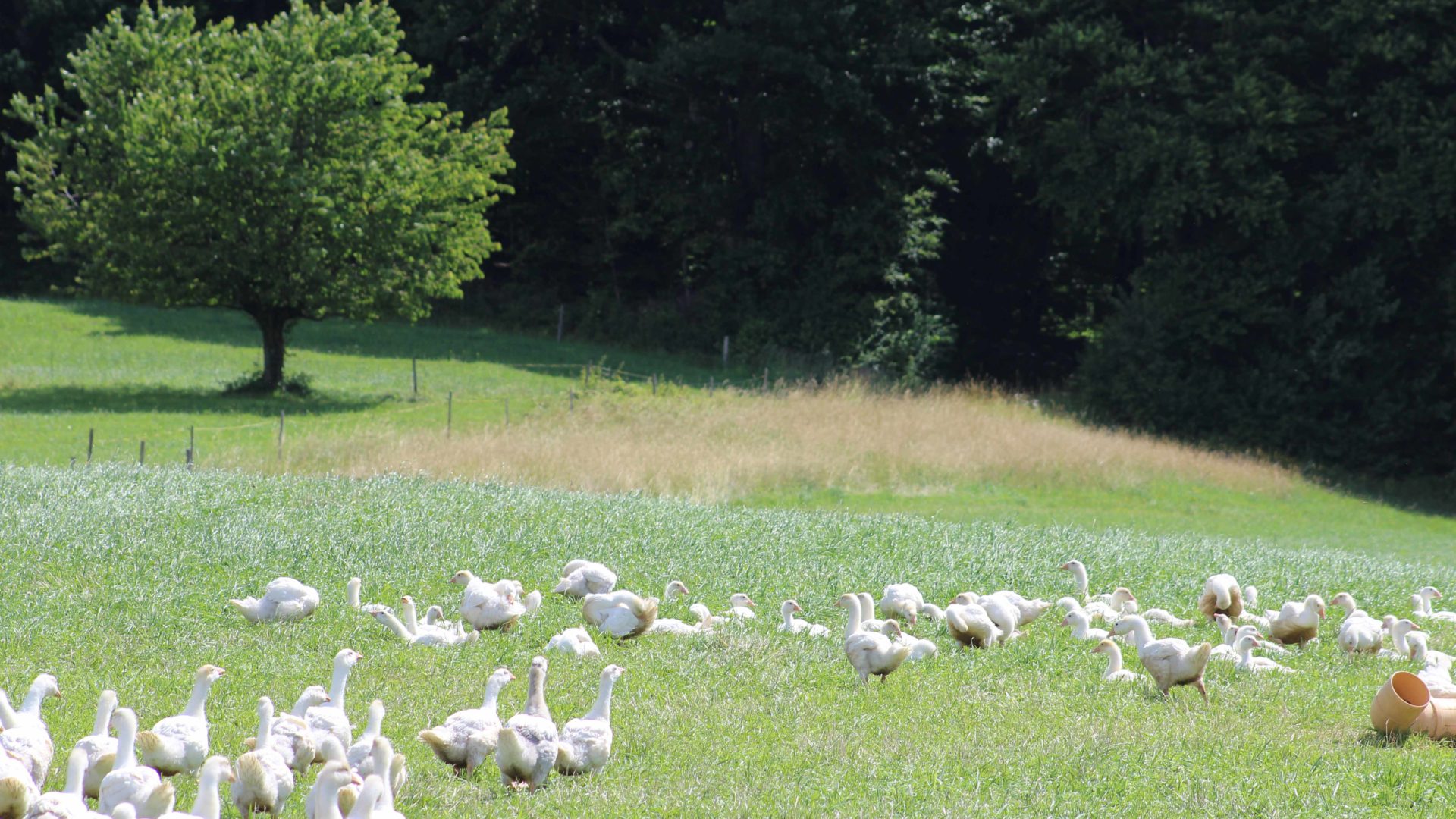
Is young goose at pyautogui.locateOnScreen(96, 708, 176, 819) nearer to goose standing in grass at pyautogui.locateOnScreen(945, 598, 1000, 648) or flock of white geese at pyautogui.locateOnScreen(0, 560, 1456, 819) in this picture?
flock of white geese at pyautogui.locateOnScreen(0, 560, 1456, 819)

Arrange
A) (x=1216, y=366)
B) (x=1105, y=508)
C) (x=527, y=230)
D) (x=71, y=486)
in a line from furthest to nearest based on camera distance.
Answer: (x=527, y=230) < (x=1216, y=366) < (x=1105, y=508) < (x=71, y=486)

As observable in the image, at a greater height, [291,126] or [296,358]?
[291,126]

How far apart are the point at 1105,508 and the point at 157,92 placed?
2506 cm

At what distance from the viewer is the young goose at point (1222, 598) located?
12531mm

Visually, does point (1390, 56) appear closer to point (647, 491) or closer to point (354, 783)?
point (647, 491)

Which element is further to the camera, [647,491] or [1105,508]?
[1105,508]

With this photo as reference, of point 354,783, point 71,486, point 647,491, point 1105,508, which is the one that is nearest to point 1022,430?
point 1105,508

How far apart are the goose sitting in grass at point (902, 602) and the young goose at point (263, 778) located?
6.06 metres

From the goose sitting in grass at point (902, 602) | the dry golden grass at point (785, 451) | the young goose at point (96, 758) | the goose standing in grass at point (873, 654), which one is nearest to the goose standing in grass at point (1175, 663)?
the goose standing in grass at point (873, 654)

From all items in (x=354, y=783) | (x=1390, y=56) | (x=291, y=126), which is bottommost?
(x=354, y=783)

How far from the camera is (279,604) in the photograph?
10.8 metres

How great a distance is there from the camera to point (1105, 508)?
2873cm

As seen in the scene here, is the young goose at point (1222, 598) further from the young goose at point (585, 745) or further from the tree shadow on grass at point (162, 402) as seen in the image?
the tree shadow on grass at point (162, 402)

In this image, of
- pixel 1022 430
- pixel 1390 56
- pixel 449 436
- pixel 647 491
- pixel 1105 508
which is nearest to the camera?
pixel 647 491
